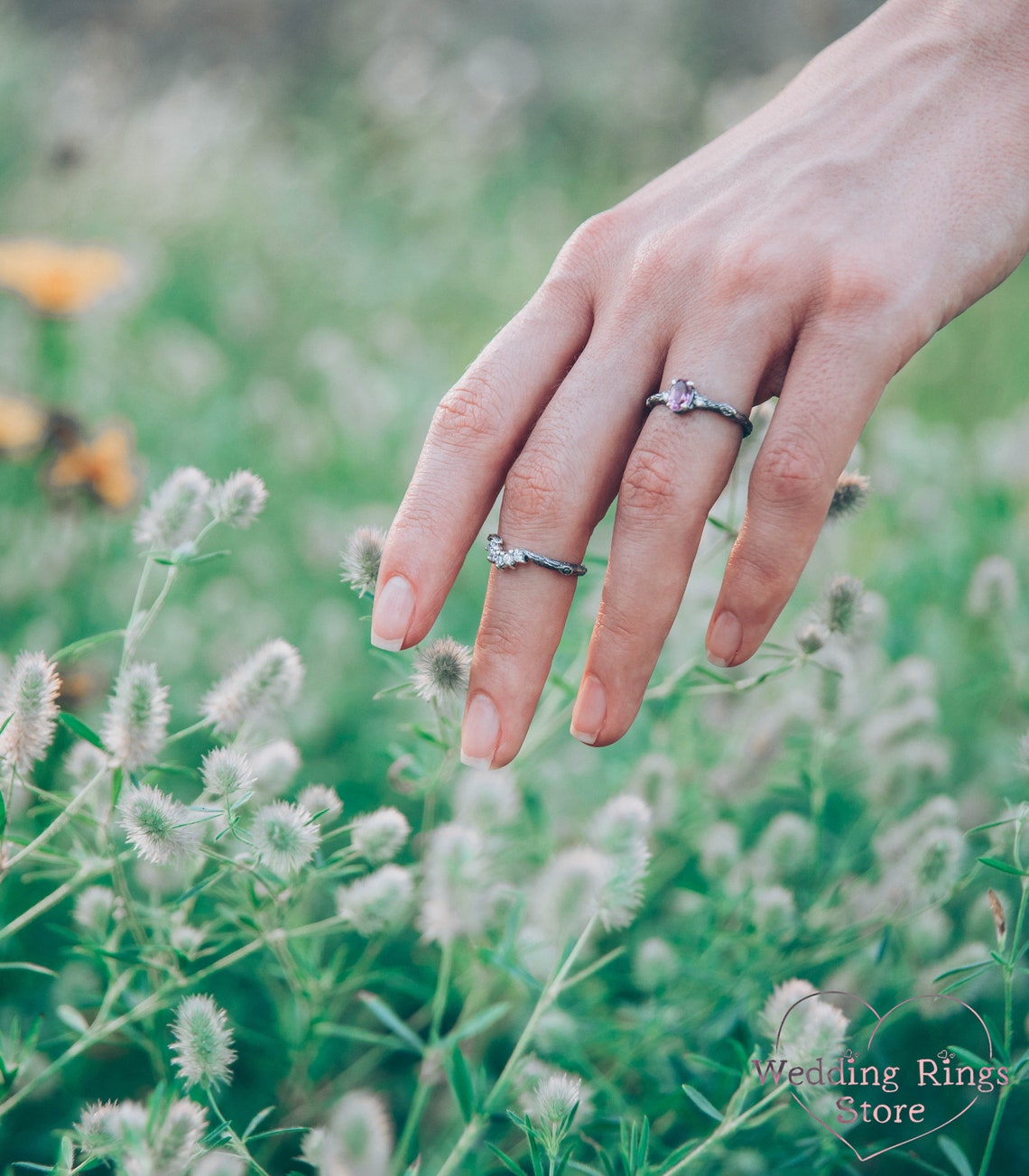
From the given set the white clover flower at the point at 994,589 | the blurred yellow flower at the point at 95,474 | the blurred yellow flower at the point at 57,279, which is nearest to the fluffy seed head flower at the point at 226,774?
the blurred yellow flower at the point at 95,474

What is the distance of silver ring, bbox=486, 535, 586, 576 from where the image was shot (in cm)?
130

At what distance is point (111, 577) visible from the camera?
2.38 m

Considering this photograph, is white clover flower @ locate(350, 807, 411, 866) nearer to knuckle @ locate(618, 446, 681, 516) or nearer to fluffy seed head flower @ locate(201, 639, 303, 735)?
fluffy seed head flower @ locate(201, 639, 303, 735)

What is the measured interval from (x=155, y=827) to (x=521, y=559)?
0.60 m

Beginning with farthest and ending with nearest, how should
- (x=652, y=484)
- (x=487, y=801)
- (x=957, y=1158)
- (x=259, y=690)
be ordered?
(x=487, y=801), (x=652, y=484), (x=259, y=690), (x=957, y=1158)

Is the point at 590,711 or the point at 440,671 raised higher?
the point at 440,671

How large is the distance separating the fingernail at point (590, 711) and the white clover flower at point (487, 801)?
6.8 inches

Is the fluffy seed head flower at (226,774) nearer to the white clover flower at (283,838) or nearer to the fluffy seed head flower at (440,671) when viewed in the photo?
the white clover flower at (283,838)

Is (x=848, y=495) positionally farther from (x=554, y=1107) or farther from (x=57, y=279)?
(x=57, y=279)

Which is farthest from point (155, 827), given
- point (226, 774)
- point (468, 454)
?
point (468, 454)

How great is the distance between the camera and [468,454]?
1347 mm

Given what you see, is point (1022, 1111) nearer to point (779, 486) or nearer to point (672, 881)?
point (672, 881)

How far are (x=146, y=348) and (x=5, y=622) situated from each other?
5.07 ft

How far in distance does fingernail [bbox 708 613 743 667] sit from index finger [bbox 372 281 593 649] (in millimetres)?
384
